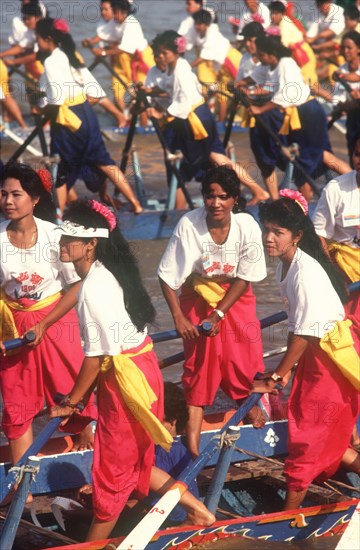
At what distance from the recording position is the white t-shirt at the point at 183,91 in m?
8.39

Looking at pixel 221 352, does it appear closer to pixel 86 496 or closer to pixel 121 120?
pixel 86 496

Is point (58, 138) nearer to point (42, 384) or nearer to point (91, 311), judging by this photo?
point (42, 384)

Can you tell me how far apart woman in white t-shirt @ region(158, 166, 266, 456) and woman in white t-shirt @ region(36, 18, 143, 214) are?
290cm

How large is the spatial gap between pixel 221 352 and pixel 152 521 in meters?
1.19

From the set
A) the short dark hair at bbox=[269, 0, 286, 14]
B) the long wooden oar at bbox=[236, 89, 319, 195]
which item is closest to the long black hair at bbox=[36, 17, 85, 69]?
the long wooden oar at bbox=[236, 89, 319, 195]

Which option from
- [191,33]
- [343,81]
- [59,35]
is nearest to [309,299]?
[59,35]

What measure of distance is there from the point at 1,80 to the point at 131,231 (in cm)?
359

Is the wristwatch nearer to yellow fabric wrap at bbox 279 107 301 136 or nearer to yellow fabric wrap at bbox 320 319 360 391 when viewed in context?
yellow fabric wrap at bbox 320 319 360 391

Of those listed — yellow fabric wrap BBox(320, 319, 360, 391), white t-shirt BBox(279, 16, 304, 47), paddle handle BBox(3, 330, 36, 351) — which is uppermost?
yellow fabric wrap BBox(320, 319, 360, 391)

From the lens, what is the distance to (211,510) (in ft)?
15.6

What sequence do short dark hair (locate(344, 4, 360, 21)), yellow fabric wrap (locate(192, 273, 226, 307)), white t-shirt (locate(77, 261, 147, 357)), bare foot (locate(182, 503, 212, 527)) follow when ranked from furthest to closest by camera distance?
short dark hair (locate(344, 4, 360, 21)), yellow fabric wrap (locate(192, 273, 226, 307)), bare foot (locate(182, 503, 212, 527)), white t-shirt (locate(77, 261, 147, 357))

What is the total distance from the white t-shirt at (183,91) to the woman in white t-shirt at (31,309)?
10.6 ft

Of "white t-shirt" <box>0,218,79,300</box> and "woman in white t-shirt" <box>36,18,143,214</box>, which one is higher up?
"white t-shirt" <box>0,218,79,300</box>

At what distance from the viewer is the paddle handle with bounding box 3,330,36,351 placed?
16.4ft
